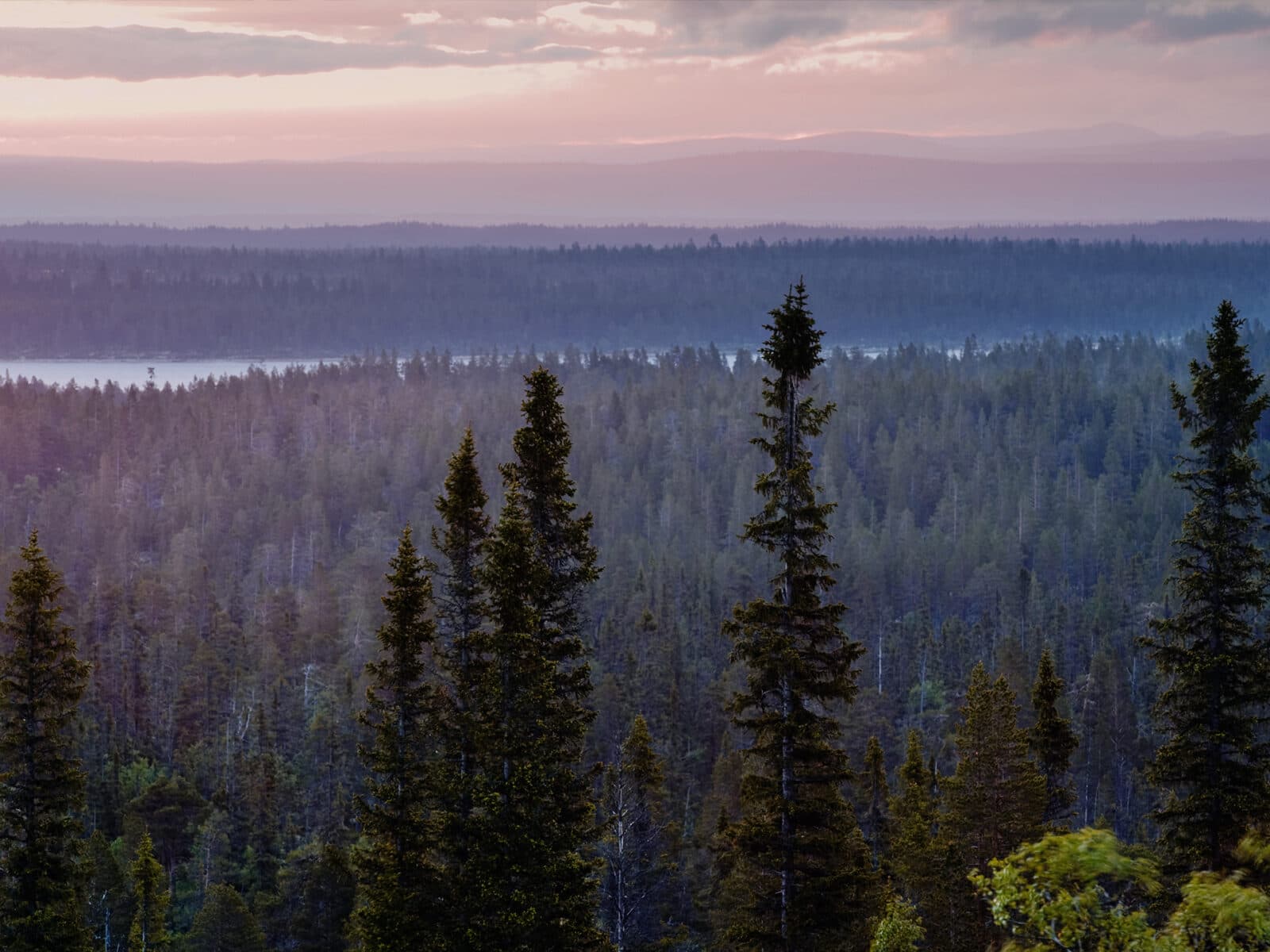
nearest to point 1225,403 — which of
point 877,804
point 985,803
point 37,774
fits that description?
point 985,803

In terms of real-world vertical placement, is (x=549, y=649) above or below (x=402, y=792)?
above

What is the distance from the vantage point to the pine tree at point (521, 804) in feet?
76.0

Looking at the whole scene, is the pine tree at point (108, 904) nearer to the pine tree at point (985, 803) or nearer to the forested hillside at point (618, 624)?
the forested hillside at point (618, 624)

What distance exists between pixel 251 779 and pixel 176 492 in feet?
396

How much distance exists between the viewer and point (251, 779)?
72062 millimetres

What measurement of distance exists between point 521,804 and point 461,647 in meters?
3.60

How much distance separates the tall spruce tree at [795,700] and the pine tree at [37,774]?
1283 cm

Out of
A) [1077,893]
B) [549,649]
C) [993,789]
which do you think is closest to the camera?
[1077,893]

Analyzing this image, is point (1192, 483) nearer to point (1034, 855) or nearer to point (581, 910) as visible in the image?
point (581, 910)

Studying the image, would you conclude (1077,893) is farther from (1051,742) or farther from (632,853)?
(632,853)

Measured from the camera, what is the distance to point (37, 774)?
90.2 ft

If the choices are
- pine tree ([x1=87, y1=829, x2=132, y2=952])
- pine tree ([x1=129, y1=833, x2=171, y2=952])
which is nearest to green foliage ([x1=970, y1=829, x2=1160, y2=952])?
pine tree ([x1=129, y1=833, x2=171, y2=952])

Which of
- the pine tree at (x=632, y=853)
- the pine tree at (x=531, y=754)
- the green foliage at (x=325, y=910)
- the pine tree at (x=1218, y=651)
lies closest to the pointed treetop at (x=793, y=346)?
the pine tree at (x=531, y=754)

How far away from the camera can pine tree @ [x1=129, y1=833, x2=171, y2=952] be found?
1919 inches
